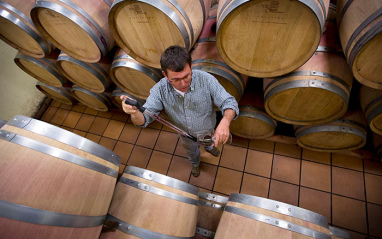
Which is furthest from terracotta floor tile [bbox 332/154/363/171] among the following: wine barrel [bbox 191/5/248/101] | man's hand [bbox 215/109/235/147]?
man's hand [bbox 215/109/235/147]

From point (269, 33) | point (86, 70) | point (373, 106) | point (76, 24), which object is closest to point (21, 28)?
point (86, 70)

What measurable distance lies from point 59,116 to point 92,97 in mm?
1293

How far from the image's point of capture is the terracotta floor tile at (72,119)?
11.0 ft

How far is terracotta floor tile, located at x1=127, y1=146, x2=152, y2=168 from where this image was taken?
2693 millimetres

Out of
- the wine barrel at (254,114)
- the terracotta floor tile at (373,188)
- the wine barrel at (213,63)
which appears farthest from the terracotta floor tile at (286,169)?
the wine barrel at (213,63)

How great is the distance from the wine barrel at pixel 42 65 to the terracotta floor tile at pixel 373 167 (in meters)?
4.18

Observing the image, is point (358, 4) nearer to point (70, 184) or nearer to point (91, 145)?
point (91, 145)

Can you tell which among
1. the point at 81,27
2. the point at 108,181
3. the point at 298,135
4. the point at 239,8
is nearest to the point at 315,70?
the point at 239,8

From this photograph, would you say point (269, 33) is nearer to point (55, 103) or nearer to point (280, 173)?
point (280, 173)

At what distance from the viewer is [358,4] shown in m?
1.10

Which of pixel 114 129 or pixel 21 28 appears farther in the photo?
pixel 114 129

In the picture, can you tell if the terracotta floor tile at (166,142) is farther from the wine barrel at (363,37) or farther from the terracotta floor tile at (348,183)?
the wine barrel at (363,37)

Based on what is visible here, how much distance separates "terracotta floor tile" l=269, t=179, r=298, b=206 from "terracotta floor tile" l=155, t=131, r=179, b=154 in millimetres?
1432

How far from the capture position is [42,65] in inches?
95.0
